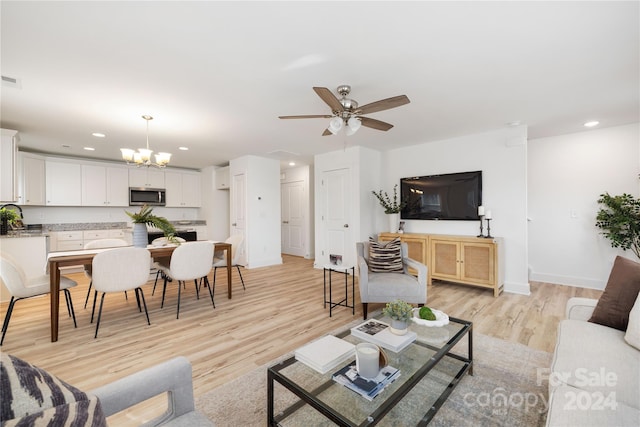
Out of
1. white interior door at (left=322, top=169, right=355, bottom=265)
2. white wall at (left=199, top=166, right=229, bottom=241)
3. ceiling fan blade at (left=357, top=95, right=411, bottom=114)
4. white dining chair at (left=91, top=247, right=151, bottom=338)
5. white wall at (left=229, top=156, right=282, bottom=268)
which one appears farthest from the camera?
white wall at (left=199, top=166, right=229, bottom=241)

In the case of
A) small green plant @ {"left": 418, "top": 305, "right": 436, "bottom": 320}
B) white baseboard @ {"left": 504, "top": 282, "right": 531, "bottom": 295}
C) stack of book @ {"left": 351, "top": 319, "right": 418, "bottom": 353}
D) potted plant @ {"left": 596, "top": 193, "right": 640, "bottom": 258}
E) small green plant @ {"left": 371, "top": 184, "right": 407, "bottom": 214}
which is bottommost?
white baseboard @ {"left": 504, "top": 282, "right": 531, "bottom": 295}

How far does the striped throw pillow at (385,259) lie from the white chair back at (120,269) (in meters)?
2.39

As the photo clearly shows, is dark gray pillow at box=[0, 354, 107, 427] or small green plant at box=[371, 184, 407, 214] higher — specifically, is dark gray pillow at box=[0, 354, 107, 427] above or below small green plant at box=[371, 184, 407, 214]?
below

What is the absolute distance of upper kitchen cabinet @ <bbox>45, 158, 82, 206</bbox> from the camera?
523cm

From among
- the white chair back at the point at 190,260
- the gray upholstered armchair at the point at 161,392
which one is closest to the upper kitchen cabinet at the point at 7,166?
the white chair back at the point at 190,260

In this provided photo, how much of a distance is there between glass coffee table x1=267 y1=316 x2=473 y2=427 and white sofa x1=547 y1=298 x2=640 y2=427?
1.64 ft

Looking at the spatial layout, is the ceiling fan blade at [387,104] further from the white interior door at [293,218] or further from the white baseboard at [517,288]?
the white interior door at [293,218]

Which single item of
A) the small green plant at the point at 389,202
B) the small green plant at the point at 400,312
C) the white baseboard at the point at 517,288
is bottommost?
the white baseboard at the point at 517,288

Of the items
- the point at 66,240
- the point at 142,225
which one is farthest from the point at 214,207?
the point at 142,225

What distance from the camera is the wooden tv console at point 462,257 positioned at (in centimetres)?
373

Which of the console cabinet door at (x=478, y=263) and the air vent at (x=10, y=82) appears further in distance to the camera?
the console cabinet door at (x=478, y=263)

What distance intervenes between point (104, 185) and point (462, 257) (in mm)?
7037

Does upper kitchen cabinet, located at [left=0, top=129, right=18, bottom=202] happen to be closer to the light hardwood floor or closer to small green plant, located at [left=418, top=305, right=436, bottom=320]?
the light hardwood floor

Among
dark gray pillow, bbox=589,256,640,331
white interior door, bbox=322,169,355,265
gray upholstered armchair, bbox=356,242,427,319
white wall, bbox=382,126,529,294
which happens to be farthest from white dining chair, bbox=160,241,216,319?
white wall, bbox=382,126,529,294
